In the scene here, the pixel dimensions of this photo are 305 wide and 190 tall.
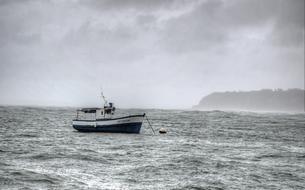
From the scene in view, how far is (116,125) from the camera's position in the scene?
62.2 metres

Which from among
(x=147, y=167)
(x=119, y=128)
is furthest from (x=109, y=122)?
(x=147, y=167)

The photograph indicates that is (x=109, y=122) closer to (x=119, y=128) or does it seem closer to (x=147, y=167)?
(x=119, y=128)

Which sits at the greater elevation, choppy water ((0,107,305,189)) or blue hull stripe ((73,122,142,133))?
blue hull stripe ((73,122,142,133))

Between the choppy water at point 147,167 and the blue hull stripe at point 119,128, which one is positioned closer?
the choppy water at point 147,167

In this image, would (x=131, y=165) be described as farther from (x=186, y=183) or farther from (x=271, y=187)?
(x=271, y=187)

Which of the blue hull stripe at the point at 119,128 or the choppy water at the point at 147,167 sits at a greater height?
the blue hull stripe at the point at 119,128

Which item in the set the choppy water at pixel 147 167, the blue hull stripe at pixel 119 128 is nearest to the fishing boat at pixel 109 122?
the blue hull stripe at pixel 119 128

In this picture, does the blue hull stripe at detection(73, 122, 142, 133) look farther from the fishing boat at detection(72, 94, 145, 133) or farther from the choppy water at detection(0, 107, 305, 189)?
the choppy water at detection(0, 107, 305, 189)

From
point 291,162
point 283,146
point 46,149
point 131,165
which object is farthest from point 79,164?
point 283,146

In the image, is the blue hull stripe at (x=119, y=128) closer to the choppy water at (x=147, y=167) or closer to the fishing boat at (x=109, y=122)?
the fishing boat at (x=109, y=122)

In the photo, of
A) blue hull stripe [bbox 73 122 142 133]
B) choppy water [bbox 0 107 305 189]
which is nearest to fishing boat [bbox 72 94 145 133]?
blue hull stripe [bbox 73 122 142 133]

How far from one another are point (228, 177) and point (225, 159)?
924 centimetres

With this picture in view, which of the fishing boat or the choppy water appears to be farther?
the fishing boat

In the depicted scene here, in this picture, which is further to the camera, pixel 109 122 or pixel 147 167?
pixel 109 122
